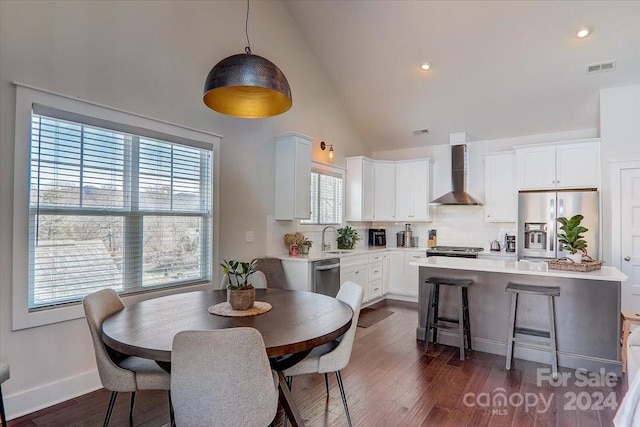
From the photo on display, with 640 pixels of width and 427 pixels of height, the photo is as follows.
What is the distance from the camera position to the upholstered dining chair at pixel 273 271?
14.2 ft

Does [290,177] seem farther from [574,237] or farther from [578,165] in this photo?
[578,165]

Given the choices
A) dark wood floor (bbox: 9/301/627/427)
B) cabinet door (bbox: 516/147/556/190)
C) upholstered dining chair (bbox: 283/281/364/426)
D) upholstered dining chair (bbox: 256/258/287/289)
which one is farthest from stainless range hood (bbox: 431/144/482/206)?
upholstered dining chair (bbox: 283/281/364/426)

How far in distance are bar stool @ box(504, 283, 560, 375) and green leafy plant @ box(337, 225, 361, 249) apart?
104 inches

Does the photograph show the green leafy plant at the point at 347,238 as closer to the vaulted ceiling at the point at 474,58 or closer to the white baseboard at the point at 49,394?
the vaulted ceiling at the point at 474,58

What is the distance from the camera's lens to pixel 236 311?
86.8 inches

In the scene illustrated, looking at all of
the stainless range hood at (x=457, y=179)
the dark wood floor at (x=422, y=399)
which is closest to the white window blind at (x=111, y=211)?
the dark wood floor at (x=422, y=399)

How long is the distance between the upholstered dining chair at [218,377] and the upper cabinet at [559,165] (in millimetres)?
5055

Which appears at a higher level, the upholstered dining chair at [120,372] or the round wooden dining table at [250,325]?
the round wooden dining table at [250,325]

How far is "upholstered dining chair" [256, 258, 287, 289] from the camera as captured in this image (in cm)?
433

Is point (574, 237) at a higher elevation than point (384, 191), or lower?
lower

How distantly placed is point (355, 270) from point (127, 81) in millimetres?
3579

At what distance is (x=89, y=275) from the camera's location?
2887mm

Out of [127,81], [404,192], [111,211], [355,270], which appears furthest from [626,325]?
[127,81]

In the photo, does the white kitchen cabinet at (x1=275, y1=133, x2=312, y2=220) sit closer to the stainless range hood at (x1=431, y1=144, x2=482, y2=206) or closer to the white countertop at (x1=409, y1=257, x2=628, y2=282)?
the white countertop at (x1=409, y1=257, x2=628, y2=282)
